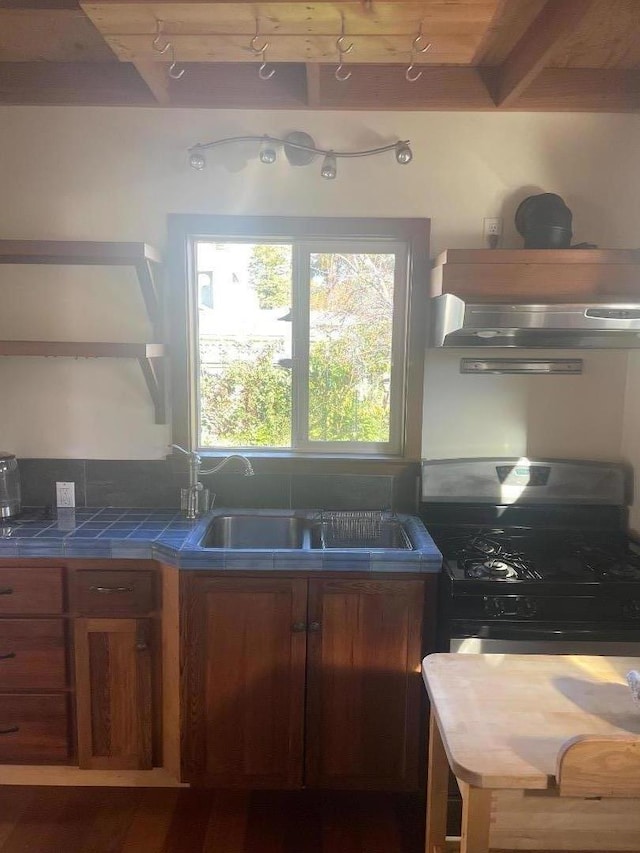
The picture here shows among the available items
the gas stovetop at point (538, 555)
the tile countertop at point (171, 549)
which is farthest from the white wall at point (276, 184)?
the tile countertop at point (171, 549)

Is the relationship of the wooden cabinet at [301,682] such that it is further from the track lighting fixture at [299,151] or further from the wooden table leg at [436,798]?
the track lighting fixture at [299,151]

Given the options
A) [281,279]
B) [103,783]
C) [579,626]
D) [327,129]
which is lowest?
[103,783]

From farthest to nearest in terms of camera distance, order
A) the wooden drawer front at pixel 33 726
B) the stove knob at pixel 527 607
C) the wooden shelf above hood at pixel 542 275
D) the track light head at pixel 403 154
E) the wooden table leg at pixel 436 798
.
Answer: the track light head at pixel 403 154, the wooden drawer front at pixel 33 726, the wooden shelf above hood at pixel 542 275, the stove knob at pixel 527 607, the wooden table leg at pixel 436 798

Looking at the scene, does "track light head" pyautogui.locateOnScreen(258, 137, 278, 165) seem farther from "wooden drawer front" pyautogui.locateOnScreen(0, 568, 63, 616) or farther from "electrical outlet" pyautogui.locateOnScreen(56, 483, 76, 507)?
"wooden drawer front" pyautogui.locateOnScreen(0, 568, 63, 616)

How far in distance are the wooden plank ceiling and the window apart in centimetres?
48

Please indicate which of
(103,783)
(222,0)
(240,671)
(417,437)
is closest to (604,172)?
(417,437)

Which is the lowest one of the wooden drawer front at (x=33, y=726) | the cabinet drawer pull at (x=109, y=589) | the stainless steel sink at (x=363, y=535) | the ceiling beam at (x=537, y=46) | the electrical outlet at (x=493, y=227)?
the wooden drawer front at (x=33, y=726)

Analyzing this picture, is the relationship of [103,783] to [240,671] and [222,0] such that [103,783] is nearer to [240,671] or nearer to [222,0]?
[240,671]

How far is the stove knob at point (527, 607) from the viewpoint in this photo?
1.83 metres

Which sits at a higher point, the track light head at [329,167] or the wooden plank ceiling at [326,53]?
the wooden plank ceiling at [326,53]

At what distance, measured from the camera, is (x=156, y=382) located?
2332mm

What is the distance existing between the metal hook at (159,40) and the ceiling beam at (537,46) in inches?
43.8

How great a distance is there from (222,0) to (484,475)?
1.80 meters

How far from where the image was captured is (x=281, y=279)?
7.95 ft
